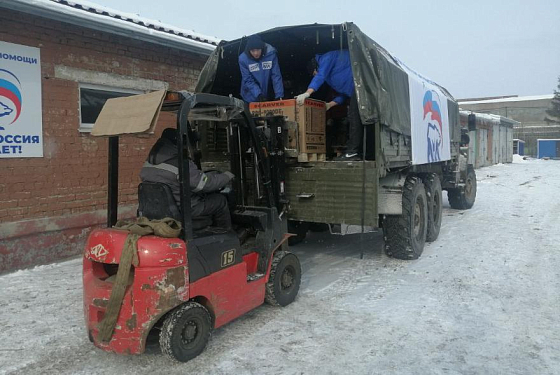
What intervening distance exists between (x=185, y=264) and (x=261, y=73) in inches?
135

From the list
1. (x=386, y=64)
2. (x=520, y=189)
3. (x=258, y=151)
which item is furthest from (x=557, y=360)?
(x=520, y=189)

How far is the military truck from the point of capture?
523 centimetres

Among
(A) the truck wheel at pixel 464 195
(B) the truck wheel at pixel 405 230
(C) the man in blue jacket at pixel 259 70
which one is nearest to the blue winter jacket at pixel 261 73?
(C) the man in blue jacket at pixel 259 70

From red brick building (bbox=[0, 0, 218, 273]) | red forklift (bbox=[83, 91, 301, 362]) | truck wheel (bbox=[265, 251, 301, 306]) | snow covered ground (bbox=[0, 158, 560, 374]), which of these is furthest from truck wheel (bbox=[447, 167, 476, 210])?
red forklift (bbox=[83, 91, 301, 362])

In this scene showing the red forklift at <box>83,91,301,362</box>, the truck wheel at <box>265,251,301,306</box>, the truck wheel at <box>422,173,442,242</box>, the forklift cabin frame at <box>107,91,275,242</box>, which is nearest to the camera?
the red forklift at <box>83,91,301,362</box>

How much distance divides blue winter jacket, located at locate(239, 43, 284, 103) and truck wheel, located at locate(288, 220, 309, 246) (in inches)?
76.7

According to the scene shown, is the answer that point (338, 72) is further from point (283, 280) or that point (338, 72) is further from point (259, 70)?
point (283, 280)

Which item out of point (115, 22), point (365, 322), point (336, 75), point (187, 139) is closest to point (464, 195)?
point (336, 75)

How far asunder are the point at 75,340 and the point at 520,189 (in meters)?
15.8

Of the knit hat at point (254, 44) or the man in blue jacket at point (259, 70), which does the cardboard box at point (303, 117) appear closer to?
the man in blue jacket at point (259, 70)

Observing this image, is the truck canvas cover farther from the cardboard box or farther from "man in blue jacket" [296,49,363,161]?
the cardboard box

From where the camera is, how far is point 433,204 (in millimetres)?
7715

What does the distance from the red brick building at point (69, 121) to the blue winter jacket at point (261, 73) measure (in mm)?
2073

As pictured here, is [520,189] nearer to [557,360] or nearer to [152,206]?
[557,360]
